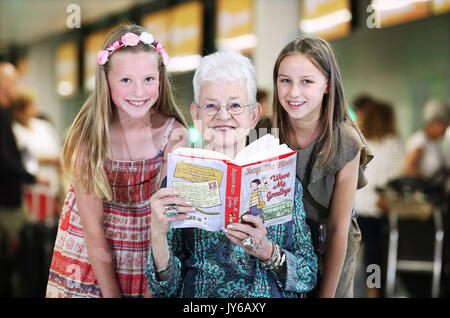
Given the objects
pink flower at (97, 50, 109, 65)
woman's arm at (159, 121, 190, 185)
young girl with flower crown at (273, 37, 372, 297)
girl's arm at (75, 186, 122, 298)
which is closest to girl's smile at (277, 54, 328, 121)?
young girl with flower crown at (273, 37, 372, 297)

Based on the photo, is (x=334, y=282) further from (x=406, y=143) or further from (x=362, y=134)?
(x=406, y=143)

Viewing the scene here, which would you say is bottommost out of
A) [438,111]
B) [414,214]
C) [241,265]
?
[241,265]

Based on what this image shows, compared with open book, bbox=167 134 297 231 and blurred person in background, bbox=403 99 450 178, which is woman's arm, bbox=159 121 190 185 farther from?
blurred person in background, bbox=403 99 450 178

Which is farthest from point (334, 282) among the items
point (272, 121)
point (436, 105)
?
point (436, 105)

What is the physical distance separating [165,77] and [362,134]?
2.14ft

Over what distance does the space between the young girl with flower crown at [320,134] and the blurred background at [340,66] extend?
8 centimetres

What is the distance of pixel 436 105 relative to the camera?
4750 mm

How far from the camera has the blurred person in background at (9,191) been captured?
3715 mm

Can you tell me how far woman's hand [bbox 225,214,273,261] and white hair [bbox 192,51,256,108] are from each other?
1.21ft

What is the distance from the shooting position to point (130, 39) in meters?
1.61

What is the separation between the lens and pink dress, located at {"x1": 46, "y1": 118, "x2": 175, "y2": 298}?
1.66 m

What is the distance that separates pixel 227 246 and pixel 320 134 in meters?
0.45

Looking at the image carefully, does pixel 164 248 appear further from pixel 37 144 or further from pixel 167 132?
pixel 37 144

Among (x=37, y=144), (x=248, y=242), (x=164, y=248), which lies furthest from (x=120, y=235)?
(x=37, y=144)
